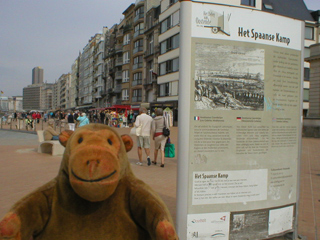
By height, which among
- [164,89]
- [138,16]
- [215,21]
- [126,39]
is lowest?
[215,21]

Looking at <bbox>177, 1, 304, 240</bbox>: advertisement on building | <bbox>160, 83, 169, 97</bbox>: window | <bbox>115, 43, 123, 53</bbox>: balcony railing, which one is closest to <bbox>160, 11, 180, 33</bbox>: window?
<bbox>160, 83, 169, 97</bbox>: window

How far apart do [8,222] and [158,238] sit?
0.98 metres

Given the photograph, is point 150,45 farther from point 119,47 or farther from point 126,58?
point 119,47

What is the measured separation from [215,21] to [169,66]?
35.1m

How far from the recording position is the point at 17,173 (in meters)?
7.50

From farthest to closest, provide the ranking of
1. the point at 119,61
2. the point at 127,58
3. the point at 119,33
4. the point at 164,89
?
the point at 119,33 → the point at 119,61 → the point at 127,58 → the point at 164,89

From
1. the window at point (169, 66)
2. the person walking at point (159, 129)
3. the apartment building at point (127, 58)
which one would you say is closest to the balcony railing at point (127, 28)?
the apartment building at point (127, 58)

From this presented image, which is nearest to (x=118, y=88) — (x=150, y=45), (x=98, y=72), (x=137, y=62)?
(x=137, y=62)

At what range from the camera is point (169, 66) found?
37.8 metres

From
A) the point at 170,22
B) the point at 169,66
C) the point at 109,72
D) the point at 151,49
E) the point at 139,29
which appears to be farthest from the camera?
the point at 109,72

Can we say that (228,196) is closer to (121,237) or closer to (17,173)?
(121,237)

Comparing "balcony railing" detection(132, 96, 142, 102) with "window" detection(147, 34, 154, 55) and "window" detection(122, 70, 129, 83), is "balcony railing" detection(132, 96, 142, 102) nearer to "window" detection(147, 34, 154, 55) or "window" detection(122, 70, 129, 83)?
"window" detection(122, 70, 129, 83)

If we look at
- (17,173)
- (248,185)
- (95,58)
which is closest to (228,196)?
(248,185)

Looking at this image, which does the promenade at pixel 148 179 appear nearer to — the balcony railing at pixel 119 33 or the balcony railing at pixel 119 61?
the balcony railing at pixel 119 61
